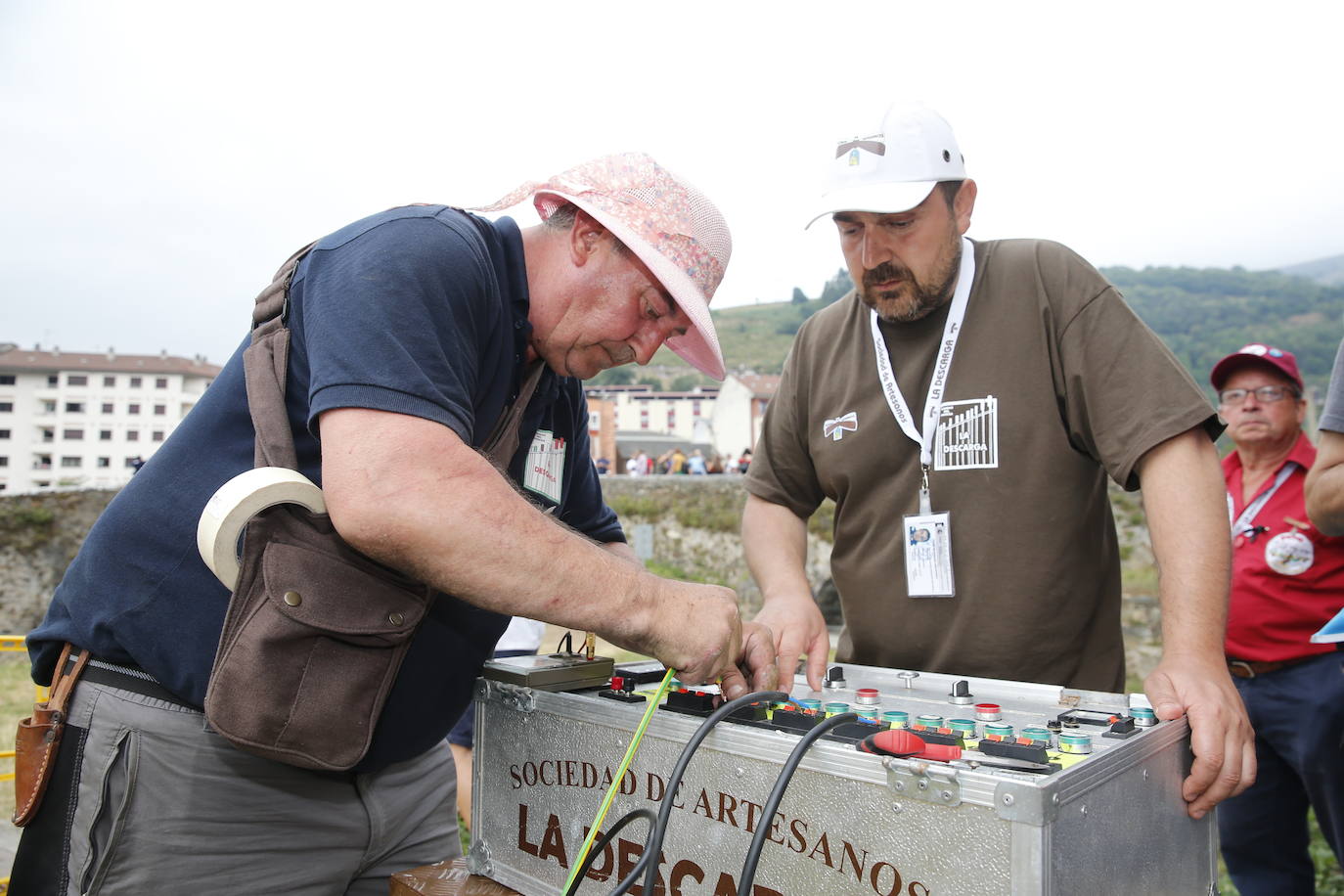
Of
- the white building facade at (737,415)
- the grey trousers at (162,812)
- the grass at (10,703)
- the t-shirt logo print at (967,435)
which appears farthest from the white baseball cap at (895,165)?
the white building facade at (737,415)

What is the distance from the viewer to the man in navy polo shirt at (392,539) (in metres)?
1.29

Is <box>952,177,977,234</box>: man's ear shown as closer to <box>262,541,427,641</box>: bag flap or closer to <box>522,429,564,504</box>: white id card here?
<box>522,429,564,504</box>: white id card

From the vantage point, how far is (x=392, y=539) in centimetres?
126

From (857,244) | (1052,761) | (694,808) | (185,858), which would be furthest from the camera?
(857,244)

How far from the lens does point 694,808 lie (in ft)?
4.46

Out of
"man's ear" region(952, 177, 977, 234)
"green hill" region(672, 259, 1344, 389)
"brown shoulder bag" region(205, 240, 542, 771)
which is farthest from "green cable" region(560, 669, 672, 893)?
"green hill" region(672, 259, 1344, 389)

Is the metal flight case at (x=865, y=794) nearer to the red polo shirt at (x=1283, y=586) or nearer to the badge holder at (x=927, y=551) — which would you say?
the badge holder at (x=927, y=551)

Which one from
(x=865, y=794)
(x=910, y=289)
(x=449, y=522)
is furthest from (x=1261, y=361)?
(x=449, y=522)

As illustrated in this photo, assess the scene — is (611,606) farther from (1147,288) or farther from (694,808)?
(1147,288)

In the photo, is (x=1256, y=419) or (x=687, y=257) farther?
(x=1256, y=419)

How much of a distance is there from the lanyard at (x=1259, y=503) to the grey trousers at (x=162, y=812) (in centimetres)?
370

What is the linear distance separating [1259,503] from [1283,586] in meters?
0.45

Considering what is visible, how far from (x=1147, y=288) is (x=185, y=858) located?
104648mm

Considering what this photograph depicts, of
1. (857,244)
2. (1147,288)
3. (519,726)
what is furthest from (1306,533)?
(1147,288)
